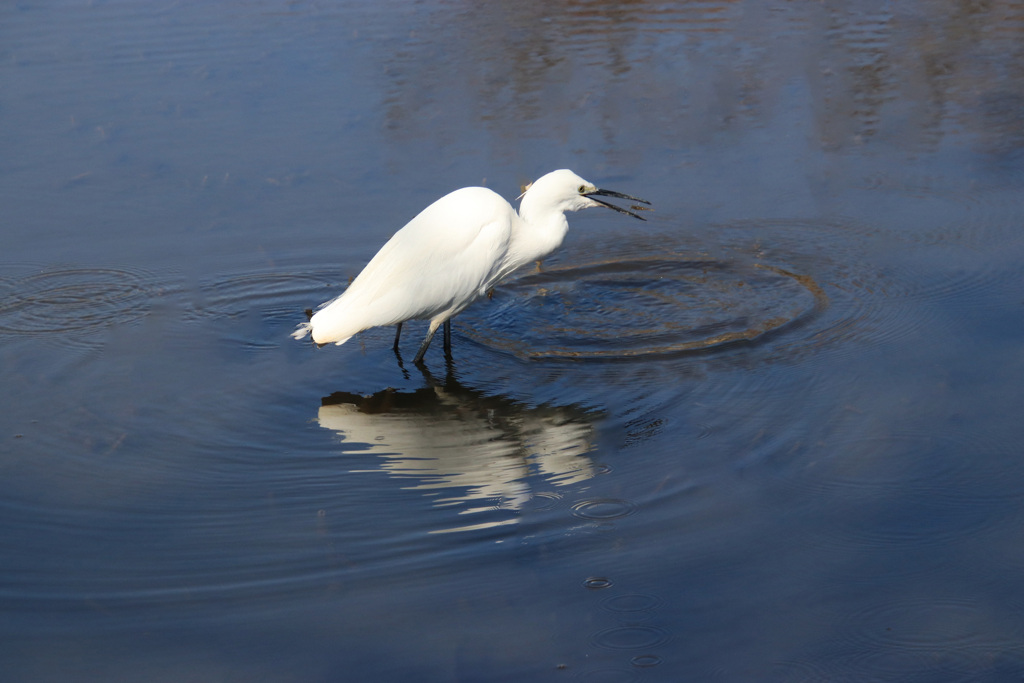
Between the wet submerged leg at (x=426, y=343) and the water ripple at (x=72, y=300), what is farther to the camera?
the water ripple at (x=72, y=300)

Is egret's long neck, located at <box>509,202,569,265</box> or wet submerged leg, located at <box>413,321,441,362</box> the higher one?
egret's long neck, located at <box>509,202,569,265</box>

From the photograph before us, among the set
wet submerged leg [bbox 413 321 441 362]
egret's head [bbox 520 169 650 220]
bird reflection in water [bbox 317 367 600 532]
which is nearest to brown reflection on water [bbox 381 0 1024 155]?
egret's head [bbox 520 169 650 220]

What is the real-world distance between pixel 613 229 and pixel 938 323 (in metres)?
2.09

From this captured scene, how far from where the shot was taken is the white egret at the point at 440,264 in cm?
512

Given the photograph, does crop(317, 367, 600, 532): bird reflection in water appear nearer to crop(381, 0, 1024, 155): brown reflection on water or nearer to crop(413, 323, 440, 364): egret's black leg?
crop(413, 323, 440, 364): egret's black leg

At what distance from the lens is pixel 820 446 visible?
4.09 meters

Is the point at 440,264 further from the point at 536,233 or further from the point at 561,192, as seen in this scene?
the point at 561,192

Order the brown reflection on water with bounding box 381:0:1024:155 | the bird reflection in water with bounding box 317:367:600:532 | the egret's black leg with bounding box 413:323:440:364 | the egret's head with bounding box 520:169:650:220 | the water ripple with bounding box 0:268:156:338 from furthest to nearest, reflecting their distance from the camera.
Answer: the brown reflection on water with bounding box 381:0:1024:155 → the water ripple with bounding box 0:268:156:338 → the egret's head with bounding box 520:169:650:220 → the egret's black leg with bounding box 413:323:440:364 → the bird reflection in water with bounding box 317:367:600:532

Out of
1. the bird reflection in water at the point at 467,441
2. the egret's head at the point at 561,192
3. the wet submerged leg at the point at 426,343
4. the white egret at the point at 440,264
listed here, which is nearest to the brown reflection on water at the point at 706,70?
the egret's head at the point at 561,192

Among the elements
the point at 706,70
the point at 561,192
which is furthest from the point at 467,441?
the point at 706,70

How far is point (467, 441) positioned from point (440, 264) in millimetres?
1079

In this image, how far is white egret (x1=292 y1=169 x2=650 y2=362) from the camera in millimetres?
Answer: 5125

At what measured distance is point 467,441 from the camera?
4461 mm

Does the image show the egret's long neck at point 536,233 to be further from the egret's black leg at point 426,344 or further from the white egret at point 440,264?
the egret's black leg at point 426,344
